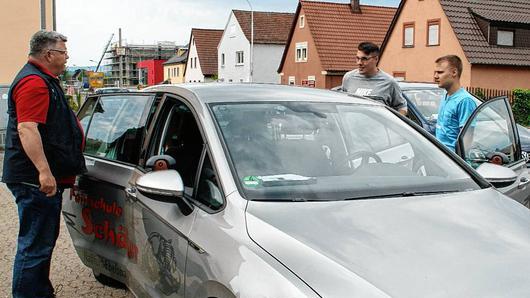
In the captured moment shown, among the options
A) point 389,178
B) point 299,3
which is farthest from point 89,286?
point 299,3

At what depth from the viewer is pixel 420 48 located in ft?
115

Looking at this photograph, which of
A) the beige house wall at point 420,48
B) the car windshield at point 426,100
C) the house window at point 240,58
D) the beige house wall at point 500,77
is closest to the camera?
the car windshield at point 426,100

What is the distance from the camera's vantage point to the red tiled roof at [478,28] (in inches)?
1231

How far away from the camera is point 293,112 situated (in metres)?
3.31

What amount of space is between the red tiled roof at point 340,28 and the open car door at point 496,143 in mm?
38512

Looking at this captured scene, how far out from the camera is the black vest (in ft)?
12.7

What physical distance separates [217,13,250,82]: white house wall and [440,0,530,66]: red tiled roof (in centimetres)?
2490

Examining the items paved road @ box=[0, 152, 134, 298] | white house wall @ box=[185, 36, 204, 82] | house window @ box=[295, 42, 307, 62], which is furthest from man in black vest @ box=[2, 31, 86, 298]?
white house wall @ box=[185, 36, 204, 82]

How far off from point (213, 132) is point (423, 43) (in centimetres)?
3392

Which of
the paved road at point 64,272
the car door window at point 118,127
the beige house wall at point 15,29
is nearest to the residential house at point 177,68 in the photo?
the beige house wall at point 15,29

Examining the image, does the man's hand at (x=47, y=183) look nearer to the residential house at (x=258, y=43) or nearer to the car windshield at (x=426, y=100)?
the car windshield at (x=426, y=100)

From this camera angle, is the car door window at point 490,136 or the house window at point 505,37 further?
the house window at point 505,37

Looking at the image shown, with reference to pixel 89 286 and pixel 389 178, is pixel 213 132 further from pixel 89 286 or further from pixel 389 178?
pixel 89 286

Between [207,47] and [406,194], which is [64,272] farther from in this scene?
[207,47]
